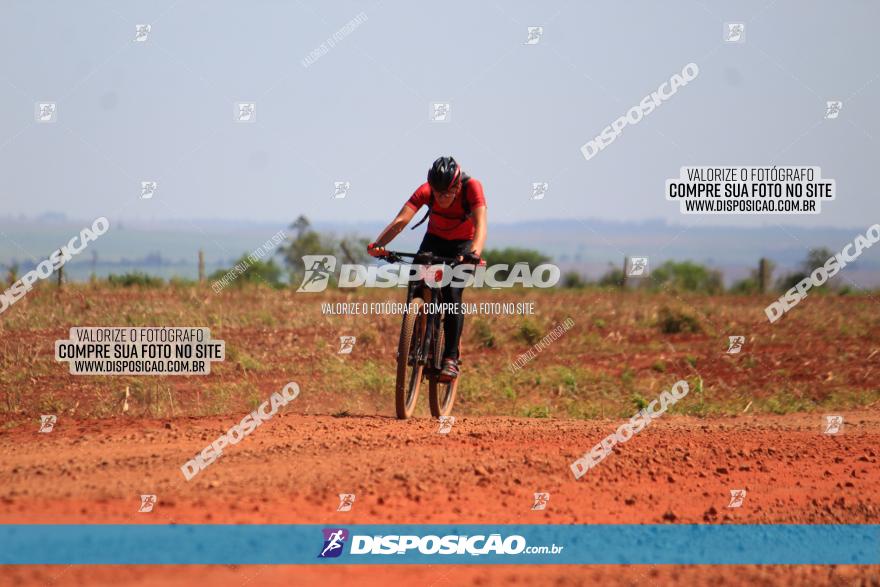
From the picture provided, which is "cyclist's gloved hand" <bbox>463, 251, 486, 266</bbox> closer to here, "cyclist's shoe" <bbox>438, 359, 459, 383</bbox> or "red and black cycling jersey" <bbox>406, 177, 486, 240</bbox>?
"red and black cycling jersey" <bbox>406, 177, 486, 240</bbox>

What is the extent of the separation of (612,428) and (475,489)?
10.5ft

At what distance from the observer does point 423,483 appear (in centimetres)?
786

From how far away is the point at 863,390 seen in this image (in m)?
15.4

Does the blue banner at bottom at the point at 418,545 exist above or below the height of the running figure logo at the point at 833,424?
above
